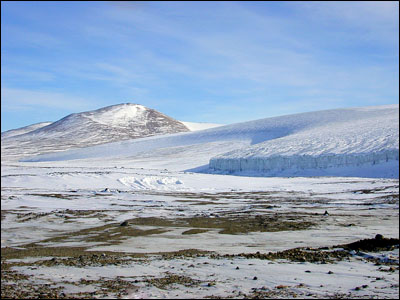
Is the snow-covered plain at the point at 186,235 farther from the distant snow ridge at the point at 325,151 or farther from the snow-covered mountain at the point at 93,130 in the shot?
the snow-covered mountain at the point at 93,130

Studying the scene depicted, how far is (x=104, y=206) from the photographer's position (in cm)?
2638

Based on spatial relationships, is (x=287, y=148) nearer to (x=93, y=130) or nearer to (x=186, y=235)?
(x=186, y=235)

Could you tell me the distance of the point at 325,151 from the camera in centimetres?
6228

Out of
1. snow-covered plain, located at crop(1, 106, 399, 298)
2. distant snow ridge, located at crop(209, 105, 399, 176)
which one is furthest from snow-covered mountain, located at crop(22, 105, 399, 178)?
snow-covered plain, located at crop(1, 106, 399, 298)

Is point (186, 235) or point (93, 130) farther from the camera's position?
point (93, 130)

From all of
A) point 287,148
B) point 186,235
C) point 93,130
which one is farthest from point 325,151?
point 93,130

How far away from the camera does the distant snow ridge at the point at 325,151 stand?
5812 cm

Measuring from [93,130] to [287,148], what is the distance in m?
108

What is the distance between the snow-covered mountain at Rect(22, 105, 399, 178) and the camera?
58.5m

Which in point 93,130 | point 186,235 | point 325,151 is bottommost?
point 186,235

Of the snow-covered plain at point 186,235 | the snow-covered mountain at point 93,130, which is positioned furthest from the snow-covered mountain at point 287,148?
the snow-covered mountain at point 93,130

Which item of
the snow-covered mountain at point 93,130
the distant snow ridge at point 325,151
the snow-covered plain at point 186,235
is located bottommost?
the snow-covered plain at point 186,235

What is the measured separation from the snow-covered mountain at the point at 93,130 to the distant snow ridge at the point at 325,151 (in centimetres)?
8323

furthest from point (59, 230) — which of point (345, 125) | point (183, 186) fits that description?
point (345, 125)
